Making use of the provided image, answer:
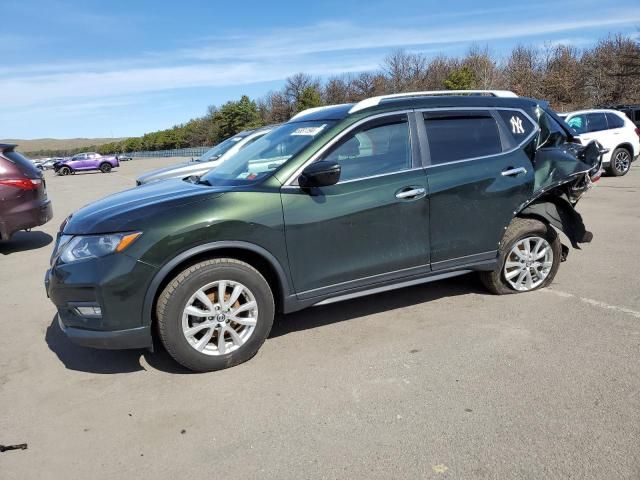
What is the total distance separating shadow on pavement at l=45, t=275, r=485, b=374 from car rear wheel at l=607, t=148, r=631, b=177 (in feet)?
34.2

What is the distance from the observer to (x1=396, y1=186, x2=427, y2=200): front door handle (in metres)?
4.02

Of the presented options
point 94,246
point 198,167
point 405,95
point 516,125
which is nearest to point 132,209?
point 94,246

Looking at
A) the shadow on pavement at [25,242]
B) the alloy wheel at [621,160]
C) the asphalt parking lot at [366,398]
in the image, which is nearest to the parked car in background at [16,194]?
the shadow on pavement at [25,242]

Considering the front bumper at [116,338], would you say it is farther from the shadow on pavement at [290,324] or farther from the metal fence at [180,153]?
the metal fence at [180,153]

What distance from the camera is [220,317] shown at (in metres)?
3.56

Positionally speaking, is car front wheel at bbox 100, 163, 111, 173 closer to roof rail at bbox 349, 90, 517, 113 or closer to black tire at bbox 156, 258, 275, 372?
roof rail at bbox 349, 90, 517, 113

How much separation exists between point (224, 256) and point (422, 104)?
2098mm

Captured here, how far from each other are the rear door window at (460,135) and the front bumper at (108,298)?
2480mm

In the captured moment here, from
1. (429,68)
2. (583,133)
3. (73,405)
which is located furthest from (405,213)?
(429,68)

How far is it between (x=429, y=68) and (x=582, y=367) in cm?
6769

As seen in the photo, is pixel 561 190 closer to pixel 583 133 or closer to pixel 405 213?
pixel 405 213

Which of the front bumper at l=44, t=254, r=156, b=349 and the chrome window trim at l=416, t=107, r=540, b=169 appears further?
the chrome window trim at l=416, t=107, r=540, b=169

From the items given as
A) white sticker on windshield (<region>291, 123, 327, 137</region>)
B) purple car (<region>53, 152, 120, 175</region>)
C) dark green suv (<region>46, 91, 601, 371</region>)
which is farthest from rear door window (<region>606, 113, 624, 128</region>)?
purple car (<region>53, 152, 120, 175</region>)

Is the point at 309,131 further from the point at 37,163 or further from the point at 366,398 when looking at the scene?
the point at 37,163
